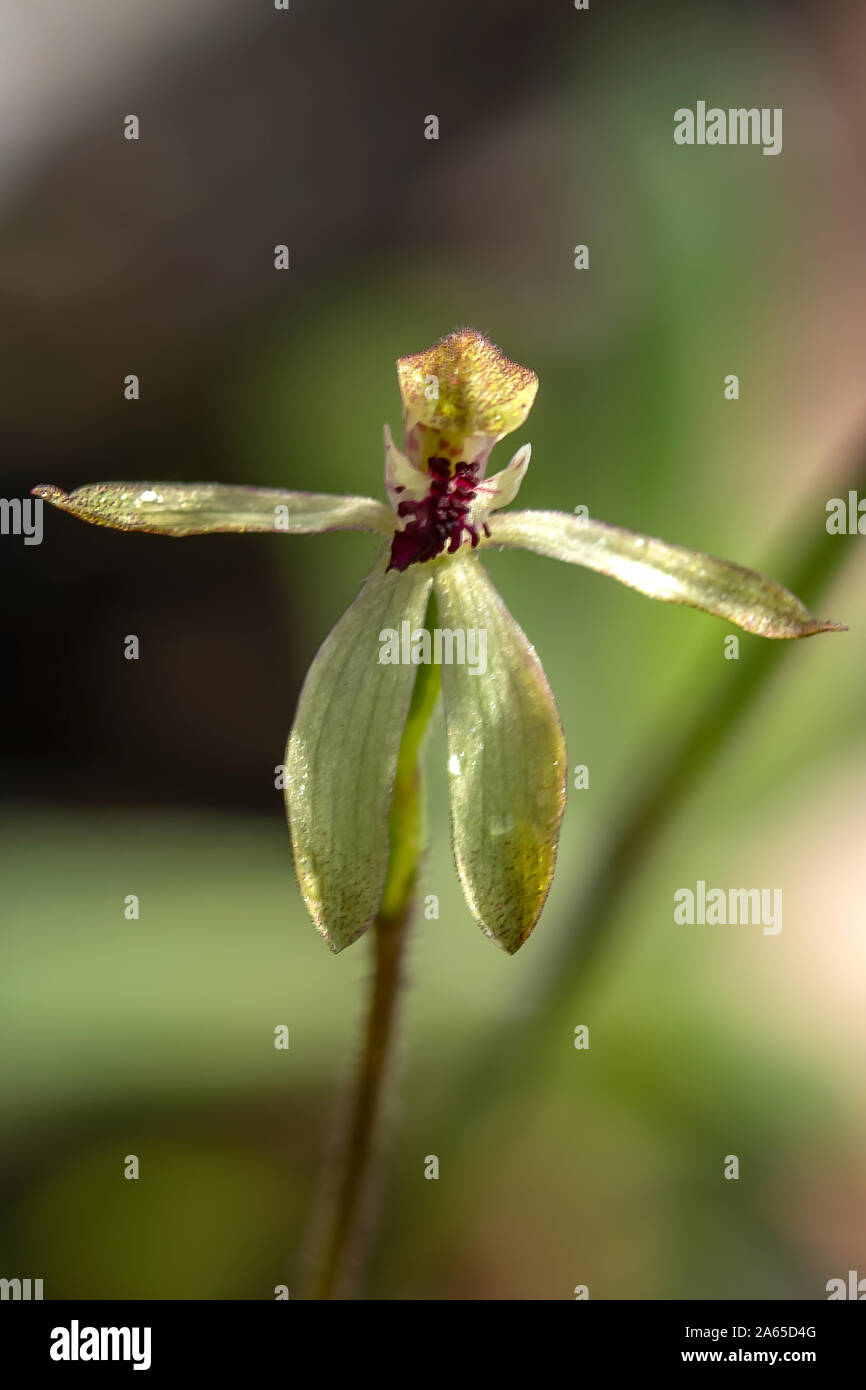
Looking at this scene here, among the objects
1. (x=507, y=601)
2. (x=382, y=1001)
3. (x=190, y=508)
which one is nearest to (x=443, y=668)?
(x=190, y=508)

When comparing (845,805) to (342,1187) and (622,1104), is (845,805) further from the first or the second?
(342,1187)

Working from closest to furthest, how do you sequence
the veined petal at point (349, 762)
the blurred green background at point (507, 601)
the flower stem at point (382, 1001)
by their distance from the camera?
the veined petal at point (349, 762), the flower stem at point (382, 1001), the blurred green background at point (507, 601)

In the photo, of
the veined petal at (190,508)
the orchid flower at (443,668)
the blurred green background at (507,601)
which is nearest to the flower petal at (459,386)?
the orchid flower at (443,668)

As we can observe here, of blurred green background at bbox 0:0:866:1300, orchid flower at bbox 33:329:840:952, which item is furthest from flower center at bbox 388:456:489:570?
blurred green background at bbox 0:0:866:1300

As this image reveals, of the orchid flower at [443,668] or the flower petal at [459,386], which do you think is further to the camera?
the flower petal at [459,386]

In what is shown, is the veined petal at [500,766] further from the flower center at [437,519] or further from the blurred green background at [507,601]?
the blurred green background at [507,601]

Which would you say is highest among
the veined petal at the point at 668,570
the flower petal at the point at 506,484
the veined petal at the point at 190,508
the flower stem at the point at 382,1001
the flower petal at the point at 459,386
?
the flower petal at the point at 459,386

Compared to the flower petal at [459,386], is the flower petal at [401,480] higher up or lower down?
lower down
